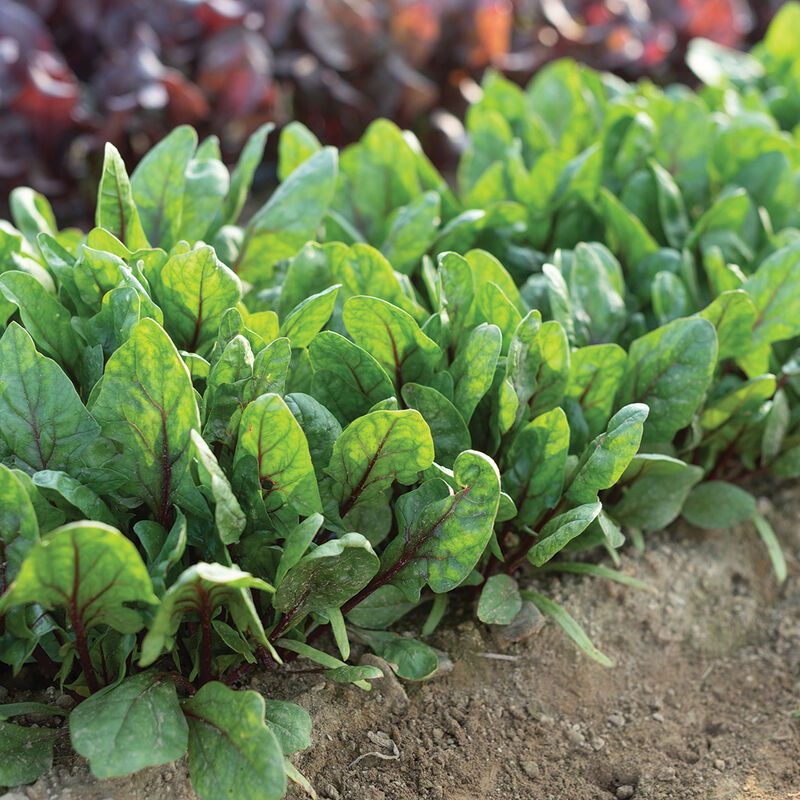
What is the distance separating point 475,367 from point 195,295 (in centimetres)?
45

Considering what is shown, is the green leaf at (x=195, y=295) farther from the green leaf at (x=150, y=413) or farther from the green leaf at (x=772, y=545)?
the green leaf at (x=772, y=545)

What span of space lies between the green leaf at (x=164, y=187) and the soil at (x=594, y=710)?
85cm

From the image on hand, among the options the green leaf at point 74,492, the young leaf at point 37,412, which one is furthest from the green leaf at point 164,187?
the green leaf at point 74,492

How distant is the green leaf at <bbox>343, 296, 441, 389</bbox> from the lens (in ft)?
5.11

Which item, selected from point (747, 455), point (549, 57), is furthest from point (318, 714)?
point (549, 57)

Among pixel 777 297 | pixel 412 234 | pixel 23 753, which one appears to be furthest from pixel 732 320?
pixel 23 753

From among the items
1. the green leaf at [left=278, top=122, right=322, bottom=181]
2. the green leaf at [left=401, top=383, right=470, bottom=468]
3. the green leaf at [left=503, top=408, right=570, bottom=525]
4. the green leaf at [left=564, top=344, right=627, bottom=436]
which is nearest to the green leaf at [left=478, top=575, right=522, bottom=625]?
the green leaf at [left=503, top=408, right=570, bottom=525]

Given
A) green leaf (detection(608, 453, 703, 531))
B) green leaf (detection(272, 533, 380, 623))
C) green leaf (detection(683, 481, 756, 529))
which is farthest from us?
green leaf (detection(683, 481, 756, 529))

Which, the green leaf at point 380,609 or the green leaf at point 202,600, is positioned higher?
the green leaf at point 202,600

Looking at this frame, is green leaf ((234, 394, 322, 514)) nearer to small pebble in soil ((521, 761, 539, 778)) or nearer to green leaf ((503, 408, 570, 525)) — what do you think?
green leaf ((503, 408, 570, 525))

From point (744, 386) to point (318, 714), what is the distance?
98 centimetres

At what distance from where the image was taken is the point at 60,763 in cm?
140

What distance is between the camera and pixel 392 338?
1.60 metres

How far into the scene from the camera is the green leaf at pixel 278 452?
4.40ft
